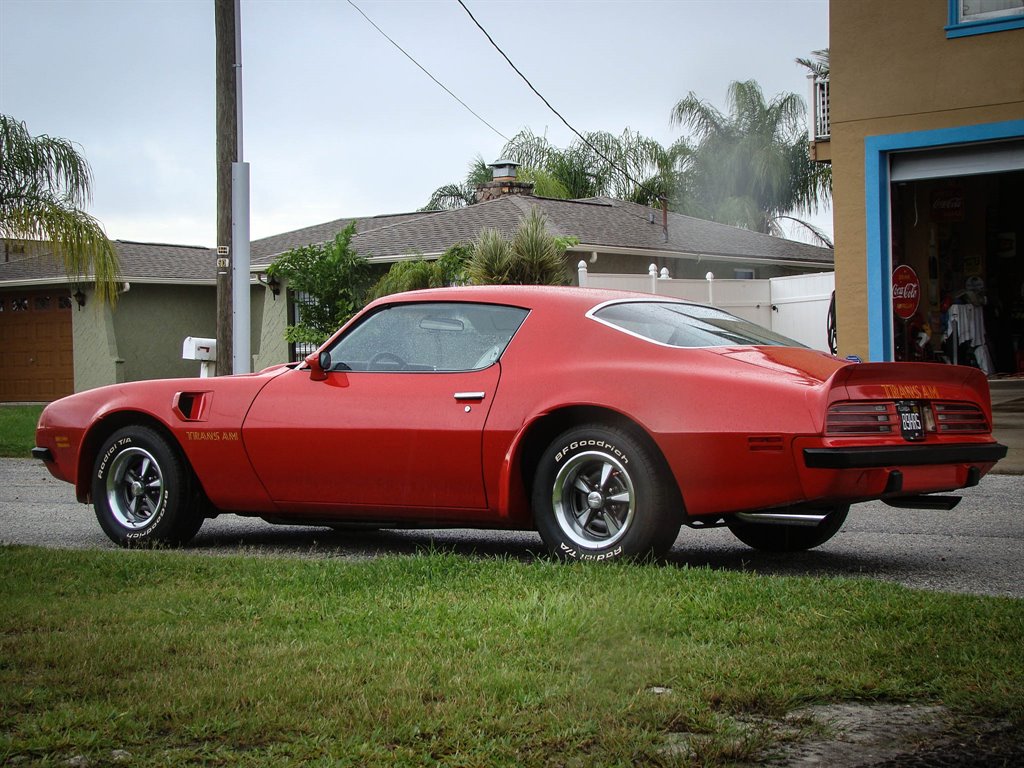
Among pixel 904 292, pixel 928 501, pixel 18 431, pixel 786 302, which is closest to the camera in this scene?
pixel 928 501

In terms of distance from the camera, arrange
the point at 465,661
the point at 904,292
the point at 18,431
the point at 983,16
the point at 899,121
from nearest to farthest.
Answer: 1. the point at 465,661
2. the point at 983,16
3. the point at 899,121
4. the point at 904,292
5. the point at 18,431

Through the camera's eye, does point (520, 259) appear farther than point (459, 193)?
No

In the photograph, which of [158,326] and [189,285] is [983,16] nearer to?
[189,285]

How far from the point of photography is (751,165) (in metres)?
44.3

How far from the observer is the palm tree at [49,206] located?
20.9 m

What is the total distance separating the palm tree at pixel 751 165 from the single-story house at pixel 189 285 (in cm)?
1164

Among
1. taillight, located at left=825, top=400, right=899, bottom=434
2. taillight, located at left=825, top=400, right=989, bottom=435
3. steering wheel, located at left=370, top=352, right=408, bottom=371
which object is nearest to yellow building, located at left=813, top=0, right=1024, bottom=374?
→ taillight, located at left=825, top=400, right=989, bottom=435

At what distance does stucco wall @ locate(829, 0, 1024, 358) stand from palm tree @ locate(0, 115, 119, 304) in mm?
11844

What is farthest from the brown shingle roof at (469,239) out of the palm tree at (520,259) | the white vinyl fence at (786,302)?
the palm tree at (520,259)

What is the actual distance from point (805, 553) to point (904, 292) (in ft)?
34.5

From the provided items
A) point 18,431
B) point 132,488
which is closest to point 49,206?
point 18,431

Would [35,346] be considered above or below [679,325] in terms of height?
above

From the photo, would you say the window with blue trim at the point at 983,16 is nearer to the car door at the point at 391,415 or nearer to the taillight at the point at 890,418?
the taillight at the point at 890,418

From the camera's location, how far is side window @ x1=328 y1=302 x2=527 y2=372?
6.70m
